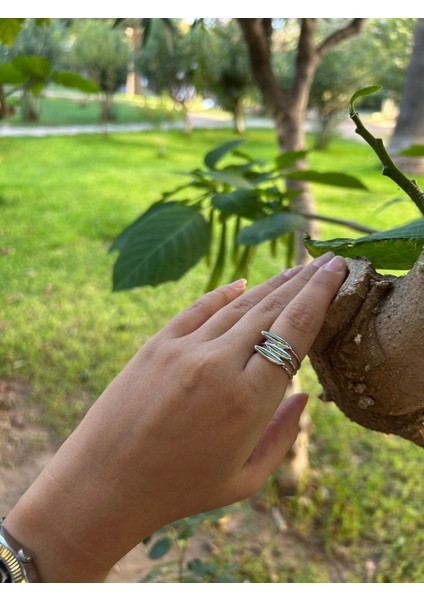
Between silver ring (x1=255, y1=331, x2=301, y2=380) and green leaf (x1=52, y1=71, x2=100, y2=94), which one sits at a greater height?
green leaf (x1=52, y1=71, x2=100, y2=94)

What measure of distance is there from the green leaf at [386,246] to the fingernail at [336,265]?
0.01 metres

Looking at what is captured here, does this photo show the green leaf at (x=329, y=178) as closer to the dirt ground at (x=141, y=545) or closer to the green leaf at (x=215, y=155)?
the green leaf at (x=215, y=155)

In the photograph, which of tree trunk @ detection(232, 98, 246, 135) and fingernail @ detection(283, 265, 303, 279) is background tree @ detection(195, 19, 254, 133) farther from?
fingernail @ detection(283, 265, 303, 279)

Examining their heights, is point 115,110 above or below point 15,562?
above

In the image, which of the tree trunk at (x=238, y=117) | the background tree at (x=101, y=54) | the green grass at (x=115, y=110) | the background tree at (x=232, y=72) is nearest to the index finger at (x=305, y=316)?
the background tree at (x=101, y=54)

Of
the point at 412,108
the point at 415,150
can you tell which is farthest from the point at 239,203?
the point at 412,108

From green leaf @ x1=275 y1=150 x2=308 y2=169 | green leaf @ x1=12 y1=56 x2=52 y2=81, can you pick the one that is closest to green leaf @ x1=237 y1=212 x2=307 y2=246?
green leaf @ x1=275 y1=150 x2=308 y2=169

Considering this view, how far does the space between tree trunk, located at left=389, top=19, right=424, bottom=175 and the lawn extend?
2.06ft

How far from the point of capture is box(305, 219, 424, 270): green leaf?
0.41m

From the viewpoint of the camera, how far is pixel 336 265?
42cm

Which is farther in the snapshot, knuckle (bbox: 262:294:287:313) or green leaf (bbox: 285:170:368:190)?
green leaf (bbox: 285:170:368:190)

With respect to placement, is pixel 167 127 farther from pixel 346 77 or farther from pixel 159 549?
pixel 159 549

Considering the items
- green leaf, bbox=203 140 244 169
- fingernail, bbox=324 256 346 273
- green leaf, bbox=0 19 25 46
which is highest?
green leaf, bbox=0 19 25 46

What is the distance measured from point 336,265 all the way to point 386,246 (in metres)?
0.04
